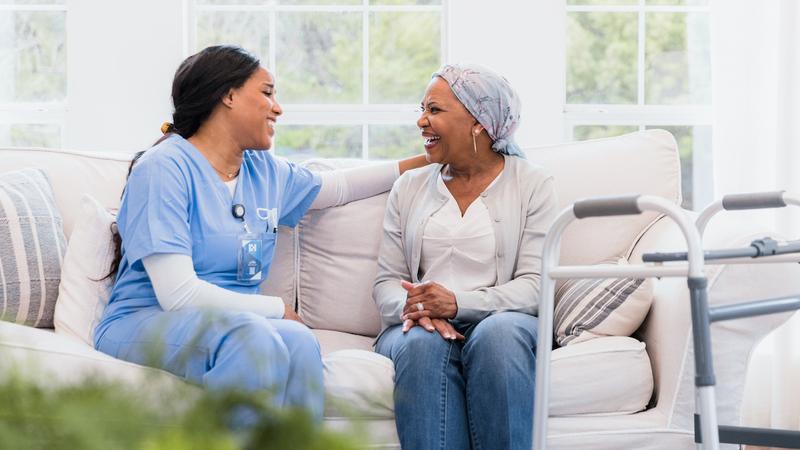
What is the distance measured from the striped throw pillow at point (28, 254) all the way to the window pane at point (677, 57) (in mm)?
2154

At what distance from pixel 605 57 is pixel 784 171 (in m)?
0.76

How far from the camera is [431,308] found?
2.30 metres

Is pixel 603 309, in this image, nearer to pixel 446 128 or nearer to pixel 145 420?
pixel 446 128

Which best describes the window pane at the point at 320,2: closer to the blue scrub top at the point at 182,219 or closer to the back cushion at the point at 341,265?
the back cushion at the point at 341,265

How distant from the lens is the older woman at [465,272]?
2.12 m

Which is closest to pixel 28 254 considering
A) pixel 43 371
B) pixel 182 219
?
pixel 182 219

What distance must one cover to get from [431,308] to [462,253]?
0.22 m

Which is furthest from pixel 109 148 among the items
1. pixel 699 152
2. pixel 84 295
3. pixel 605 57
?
pixel 699 152

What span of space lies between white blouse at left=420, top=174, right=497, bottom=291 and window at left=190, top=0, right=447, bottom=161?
3.73 ft

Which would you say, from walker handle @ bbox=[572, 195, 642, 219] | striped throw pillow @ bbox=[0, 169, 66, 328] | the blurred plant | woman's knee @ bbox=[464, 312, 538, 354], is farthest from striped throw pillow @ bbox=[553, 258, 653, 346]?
the blurred plant

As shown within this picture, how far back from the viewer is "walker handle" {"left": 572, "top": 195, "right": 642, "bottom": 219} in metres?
1.63

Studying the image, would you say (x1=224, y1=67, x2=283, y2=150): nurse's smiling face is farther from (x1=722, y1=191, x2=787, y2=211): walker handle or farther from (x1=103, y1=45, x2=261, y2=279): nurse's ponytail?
(x1=722, y1=191, x2=787, y2=211): walker handle

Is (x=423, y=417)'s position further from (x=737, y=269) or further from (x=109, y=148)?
(x=109, y=148)

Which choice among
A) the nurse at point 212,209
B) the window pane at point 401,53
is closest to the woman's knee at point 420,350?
the nurse at point 212,209
